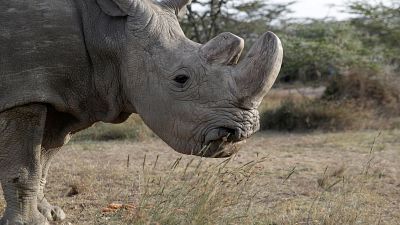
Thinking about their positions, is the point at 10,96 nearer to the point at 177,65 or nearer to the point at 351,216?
the point at 177,65

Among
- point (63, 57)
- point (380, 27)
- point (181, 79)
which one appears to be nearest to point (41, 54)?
point (63, 57)

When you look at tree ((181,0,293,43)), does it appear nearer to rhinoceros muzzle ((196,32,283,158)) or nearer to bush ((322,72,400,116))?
bush ((322,72,400,116))

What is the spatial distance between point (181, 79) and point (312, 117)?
34.4ft

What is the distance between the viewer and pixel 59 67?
14.4 feet

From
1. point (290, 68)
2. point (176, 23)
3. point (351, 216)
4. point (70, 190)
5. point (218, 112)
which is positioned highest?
point (176, 23)

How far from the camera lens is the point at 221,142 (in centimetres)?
412

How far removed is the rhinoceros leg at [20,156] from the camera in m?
4.29

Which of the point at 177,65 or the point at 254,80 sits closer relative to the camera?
the point at 254,80

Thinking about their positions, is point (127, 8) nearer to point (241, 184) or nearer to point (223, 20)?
point (241, 184)

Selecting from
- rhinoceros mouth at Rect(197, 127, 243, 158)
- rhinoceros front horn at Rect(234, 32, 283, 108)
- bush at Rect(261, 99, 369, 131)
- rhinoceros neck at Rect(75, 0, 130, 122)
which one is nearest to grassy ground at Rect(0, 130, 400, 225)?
rhinoceros mouth at Rect(197, 127, 243, 158)

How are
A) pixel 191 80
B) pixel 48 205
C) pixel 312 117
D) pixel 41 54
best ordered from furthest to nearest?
pixel 312 117 < pixel 48 205 < pixel 41 54 < pixel 191 80

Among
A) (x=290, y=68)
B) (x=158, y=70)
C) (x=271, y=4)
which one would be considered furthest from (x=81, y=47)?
(x=271, y=4)

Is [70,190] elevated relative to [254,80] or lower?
lower

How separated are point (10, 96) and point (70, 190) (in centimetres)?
233
